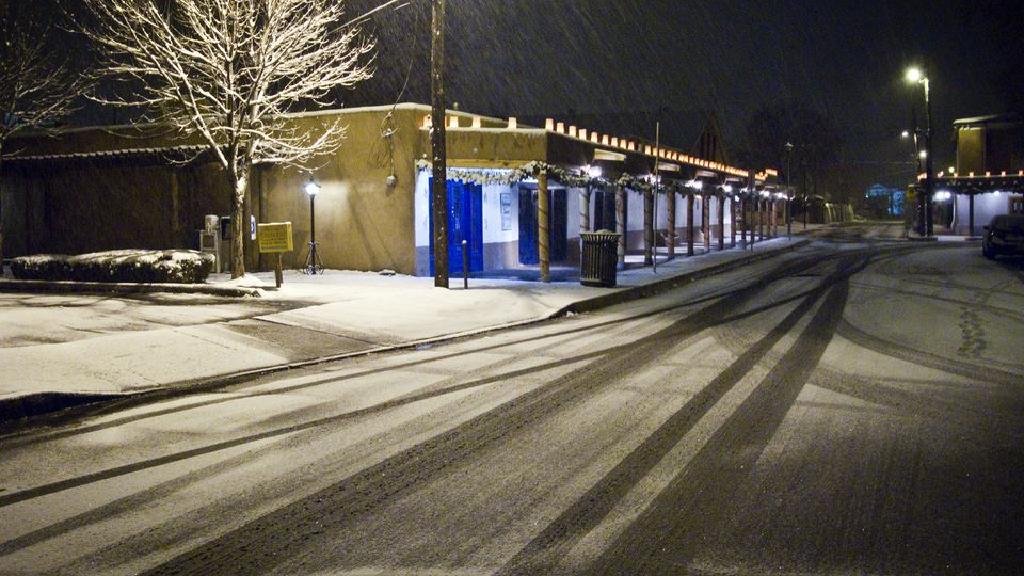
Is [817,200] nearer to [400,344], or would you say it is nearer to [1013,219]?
[1013,219]

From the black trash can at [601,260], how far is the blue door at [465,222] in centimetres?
483

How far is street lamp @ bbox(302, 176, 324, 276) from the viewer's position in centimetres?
2344

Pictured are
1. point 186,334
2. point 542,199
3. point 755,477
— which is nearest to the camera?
point 755,477

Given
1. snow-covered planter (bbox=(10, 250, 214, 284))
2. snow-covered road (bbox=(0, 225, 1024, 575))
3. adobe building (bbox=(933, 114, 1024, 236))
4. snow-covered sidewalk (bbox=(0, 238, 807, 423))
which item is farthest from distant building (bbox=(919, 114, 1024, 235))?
snow-covered planter (bbox=(10, 250, 214, 284))

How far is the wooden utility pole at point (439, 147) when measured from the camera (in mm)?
18094

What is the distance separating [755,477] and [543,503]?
1540 millimetres

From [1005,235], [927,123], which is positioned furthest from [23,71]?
[927,123]

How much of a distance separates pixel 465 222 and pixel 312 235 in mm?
4127

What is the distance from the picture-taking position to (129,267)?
18859 millimetres

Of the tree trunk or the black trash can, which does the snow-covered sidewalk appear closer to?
the tree trunk

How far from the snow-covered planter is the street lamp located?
4585mm

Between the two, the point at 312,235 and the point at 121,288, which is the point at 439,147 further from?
the point at 121,288

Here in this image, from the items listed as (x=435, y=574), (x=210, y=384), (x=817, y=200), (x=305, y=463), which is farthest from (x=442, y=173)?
(x=817, y=200)

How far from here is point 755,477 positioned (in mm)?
5980
